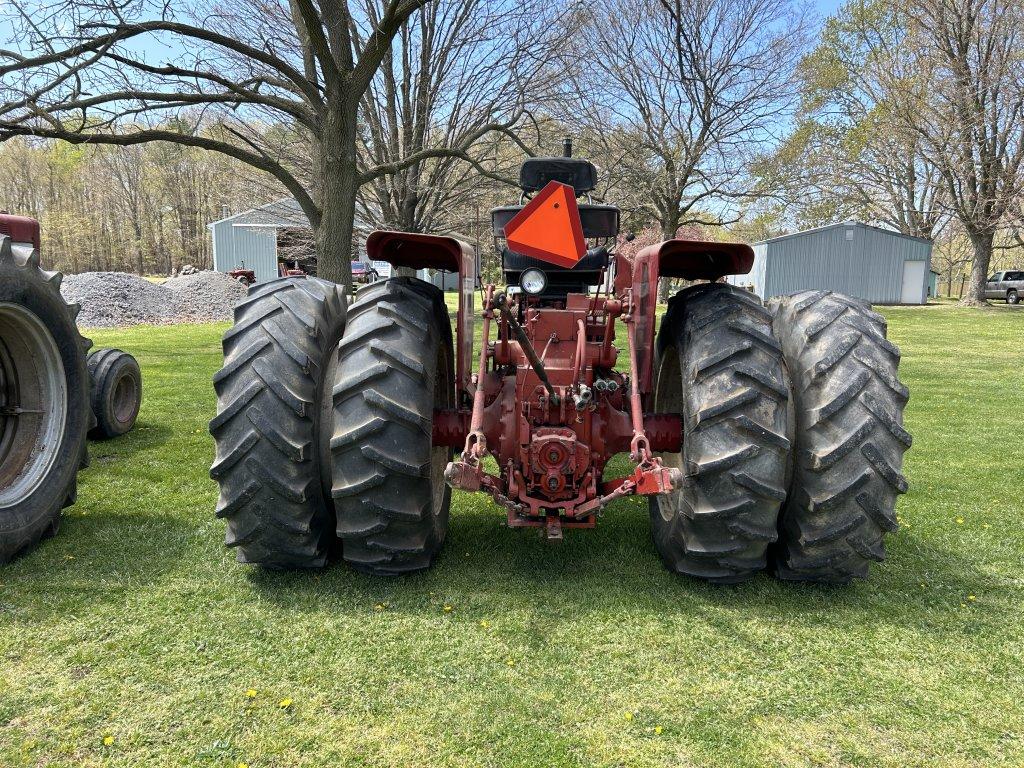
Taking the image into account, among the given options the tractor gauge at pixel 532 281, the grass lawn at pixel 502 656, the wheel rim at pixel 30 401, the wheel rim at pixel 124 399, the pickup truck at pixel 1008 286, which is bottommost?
the grass lawn at pixel 502 656

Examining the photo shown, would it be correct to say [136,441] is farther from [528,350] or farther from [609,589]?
[609,589]

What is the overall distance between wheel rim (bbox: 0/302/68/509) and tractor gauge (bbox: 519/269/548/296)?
292cm

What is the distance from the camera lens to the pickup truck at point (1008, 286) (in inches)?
1560

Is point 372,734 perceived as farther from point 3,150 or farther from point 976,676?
point 3,150

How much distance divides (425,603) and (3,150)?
2825 inches

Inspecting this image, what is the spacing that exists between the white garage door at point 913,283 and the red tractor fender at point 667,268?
38.8 metres

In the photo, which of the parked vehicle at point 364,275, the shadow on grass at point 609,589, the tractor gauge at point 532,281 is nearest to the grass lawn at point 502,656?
the shadow on grass at point 609,589

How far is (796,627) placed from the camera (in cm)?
342

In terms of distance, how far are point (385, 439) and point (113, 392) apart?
480 centimetres

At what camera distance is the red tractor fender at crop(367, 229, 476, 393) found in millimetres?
3828

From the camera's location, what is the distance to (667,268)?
4453mm

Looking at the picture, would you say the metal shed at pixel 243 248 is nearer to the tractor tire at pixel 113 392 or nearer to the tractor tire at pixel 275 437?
the tractor tire at pixel 113 392

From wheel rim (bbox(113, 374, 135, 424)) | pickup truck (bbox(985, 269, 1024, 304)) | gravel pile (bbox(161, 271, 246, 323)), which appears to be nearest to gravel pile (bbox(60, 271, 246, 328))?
gravel pile (bbox(161, 271, 246, 323))

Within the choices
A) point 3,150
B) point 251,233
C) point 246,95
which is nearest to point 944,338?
point 246,95
